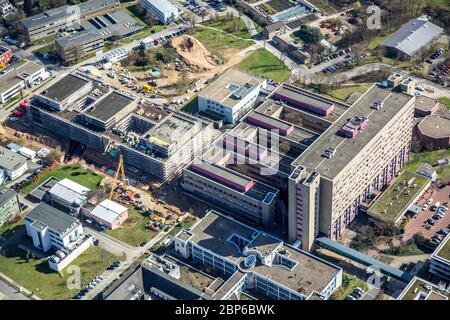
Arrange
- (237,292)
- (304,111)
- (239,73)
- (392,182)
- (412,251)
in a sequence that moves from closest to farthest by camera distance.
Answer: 1. (237,292)
2. (412,251)
3. (392,182)
4. (304,111)
5. (239,73)

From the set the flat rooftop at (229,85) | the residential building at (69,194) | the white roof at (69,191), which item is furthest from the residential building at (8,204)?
the flat rooftop at (229,85)

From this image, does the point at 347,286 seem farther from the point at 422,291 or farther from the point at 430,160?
the point at 430,160

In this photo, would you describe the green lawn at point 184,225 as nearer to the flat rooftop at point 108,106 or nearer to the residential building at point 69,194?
the residential building at point 69,194

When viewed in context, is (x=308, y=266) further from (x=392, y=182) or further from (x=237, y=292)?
(x=392, y=182)

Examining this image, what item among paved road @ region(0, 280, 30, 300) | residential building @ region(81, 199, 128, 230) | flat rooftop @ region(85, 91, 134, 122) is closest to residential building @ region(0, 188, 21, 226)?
residential building @ region(81, 199, 128, 230)

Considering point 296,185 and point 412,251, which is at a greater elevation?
point 296,185

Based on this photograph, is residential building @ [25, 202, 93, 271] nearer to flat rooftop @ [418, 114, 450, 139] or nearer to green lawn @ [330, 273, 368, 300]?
green lawn @ [330, 273, 368, 300]

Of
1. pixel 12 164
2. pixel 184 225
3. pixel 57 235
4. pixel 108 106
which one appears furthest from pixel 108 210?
pixel 108 106

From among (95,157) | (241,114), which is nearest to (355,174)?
(241,114)

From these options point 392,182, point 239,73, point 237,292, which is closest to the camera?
point 237,292
